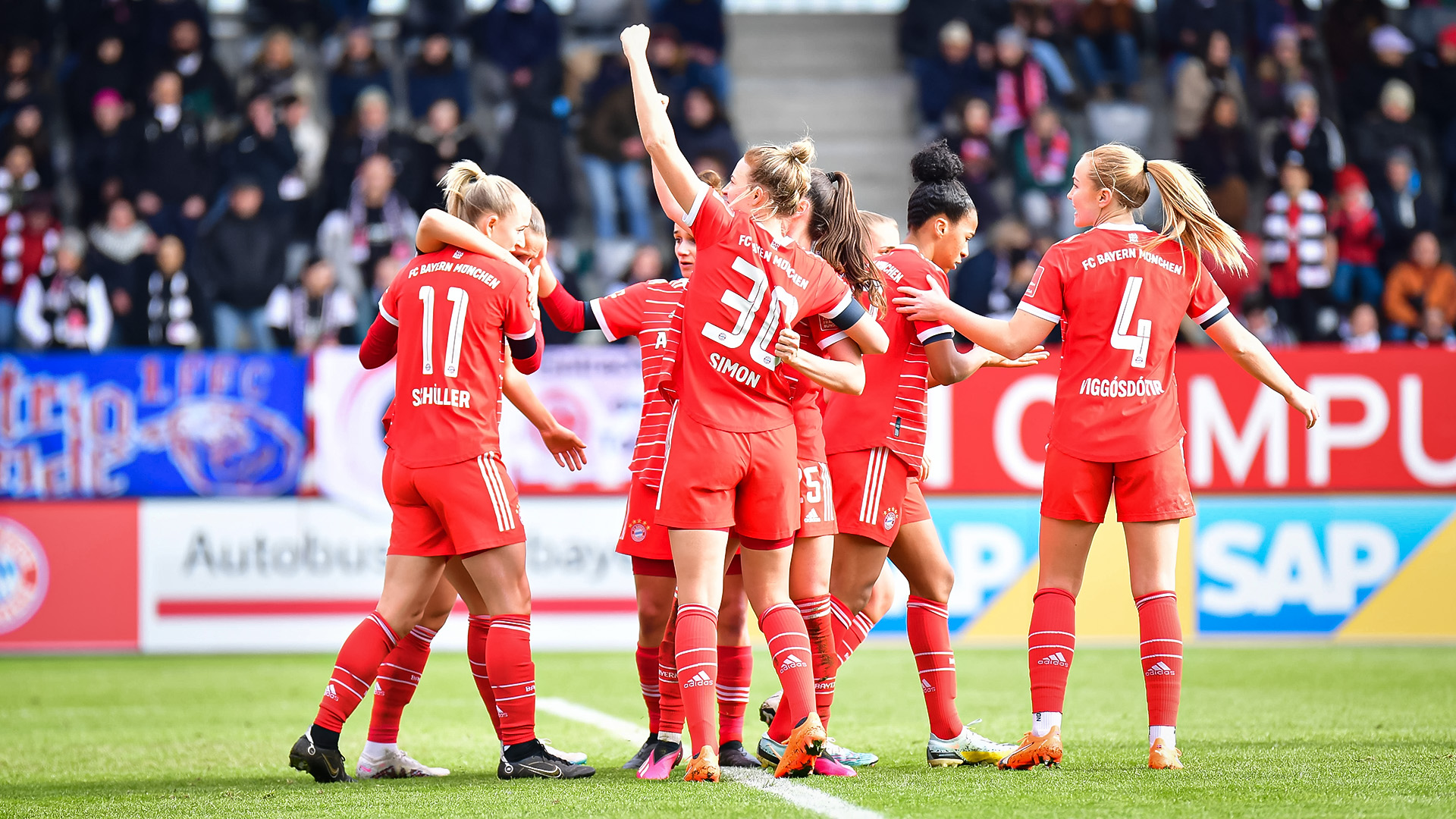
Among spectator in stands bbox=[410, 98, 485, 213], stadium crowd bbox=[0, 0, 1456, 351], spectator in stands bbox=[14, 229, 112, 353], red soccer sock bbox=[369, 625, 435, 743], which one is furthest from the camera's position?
spectator in stands bbox=[410, 98, 485, 213]

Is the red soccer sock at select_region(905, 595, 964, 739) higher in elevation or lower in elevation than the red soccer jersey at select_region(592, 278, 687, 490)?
lower

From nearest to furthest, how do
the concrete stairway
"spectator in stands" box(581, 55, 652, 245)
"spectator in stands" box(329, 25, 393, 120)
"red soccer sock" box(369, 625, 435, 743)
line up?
"red soccer sock" box(369, 625, 435, 743) → "spectator in stands" box(581, 55, 652, 245) → "spectator in stands" box(329, 25, 393, 120) → the concrete stairway

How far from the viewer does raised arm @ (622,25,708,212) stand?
4.47 metres

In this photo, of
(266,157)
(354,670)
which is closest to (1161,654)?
(354,670)

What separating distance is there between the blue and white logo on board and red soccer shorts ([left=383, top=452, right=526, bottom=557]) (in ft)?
23.4

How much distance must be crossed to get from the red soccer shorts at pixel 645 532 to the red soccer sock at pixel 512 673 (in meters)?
0.44

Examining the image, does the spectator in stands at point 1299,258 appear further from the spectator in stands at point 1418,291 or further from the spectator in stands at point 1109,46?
the spectator in stands at point 1109,46

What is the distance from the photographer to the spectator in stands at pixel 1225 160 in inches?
541

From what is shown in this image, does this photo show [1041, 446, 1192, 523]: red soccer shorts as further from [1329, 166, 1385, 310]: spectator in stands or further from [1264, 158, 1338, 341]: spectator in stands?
[1329, 166, 1385, 310]: spectator in stands

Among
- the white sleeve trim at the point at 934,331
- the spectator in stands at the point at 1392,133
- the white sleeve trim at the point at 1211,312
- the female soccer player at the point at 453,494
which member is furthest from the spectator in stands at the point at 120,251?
the spectator in stands at the point at 1392,133

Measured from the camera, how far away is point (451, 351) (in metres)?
→ 5.02

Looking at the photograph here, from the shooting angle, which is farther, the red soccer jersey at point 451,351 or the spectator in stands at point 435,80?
the spectator in stands at point 435,80

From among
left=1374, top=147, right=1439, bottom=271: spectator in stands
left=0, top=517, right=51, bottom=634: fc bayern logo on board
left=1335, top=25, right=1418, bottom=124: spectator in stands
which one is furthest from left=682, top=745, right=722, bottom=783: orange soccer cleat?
left=1335, top=25, right=1418, bottom=124: spectator in stands

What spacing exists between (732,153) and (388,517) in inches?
204
